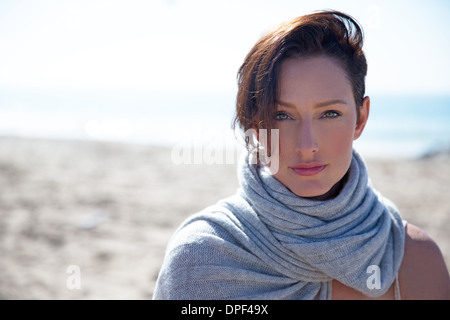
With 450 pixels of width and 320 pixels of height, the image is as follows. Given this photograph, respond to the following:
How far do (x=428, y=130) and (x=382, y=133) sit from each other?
281cm

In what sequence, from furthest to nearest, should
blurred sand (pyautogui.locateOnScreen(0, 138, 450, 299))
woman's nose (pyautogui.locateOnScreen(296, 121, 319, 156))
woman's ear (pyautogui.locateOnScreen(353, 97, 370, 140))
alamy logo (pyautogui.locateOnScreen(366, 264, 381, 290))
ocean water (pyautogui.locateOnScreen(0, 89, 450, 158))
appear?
ocean water (pyautogui.locateOnScreen(0, 89, 450, 158)), blurred sand (pyautogui.locateOnScreen(0, 138, 450, 299)), woman's ear (pyautogui.locateOnScreen(353, 97, 370, 140)), alamy logo (pyautogui.locateOnScreen(366, 264, 381, 290)), woman's nose (pyautogui.locateOnScreen(296, 121, 319, 156))

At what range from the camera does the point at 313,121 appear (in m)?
1.51

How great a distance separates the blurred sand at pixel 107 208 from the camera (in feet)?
12.1

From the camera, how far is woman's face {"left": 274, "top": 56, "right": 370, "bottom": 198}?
1492mm

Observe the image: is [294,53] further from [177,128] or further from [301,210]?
[177,128]

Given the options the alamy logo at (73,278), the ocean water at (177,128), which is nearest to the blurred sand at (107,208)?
the alamy logo at (73,278)

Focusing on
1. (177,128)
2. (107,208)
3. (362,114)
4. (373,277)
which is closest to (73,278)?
(107,208)

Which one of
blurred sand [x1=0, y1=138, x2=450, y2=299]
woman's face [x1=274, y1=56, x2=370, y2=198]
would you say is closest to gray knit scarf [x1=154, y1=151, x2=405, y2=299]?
woman's face [x1=274, y1=56, x2=370, y2=198]

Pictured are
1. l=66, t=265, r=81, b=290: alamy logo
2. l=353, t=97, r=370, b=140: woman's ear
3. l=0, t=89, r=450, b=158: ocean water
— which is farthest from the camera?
l=0, t=89, r=450, b=158: ocean water

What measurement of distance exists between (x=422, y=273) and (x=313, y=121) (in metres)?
0.78

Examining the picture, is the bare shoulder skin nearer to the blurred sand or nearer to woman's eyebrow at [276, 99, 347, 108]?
woman's eyebrow at [276, 99, 347, 108]

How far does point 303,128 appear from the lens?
1494mm

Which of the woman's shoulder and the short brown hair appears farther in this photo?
the woman's shoulder

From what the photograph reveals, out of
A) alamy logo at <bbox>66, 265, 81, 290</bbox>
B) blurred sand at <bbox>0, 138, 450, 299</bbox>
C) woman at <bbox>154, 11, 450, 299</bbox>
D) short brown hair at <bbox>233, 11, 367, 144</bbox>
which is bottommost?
alamy logo at <bbox>66, 265, 81, 290</bbox>
